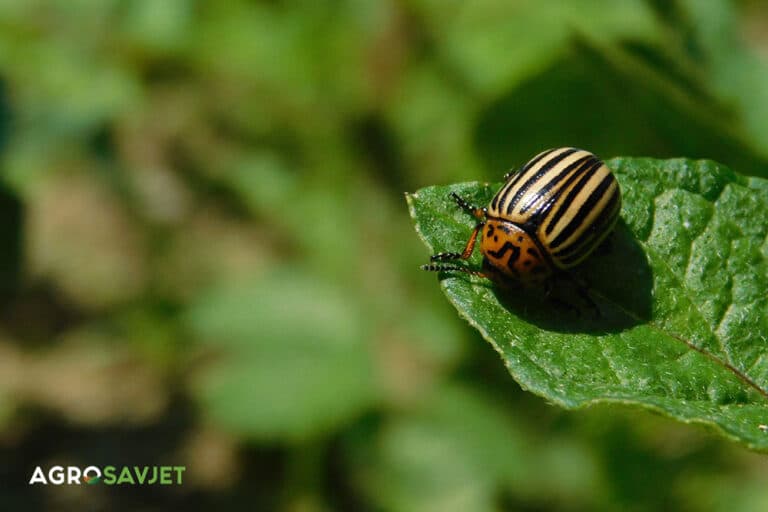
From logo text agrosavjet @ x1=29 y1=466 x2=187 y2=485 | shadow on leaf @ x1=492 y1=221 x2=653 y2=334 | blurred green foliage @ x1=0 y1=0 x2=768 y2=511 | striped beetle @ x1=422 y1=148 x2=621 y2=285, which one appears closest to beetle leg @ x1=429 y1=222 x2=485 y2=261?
striped beetle @ x1=422 y1=148 x2=621 y2=285

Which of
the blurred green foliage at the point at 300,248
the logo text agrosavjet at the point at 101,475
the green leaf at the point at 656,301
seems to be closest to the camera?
the green leaf at the point at 656,301

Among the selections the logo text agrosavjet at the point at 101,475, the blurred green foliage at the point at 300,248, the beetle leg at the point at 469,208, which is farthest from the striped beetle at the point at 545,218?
the logo text agrosavjet at the point at 101,475

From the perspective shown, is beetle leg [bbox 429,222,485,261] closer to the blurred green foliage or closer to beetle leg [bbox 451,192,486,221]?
beetle leg [bbox 451,192,486,221]

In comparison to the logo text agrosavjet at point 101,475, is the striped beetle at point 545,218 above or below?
below

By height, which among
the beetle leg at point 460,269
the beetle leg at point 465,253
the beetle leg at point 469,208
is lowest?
the beetle leg at point 460,269

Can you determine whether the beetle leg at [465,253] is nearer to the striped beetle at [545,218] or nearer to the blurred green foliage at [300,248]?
the striped beetle at [545,218]

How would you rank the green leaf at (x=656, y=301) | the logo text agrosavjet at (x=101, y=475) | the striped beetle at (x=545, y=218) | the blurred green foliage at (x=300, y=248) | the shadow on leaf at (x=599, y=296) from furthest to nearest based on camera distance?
the logo text agrosavjet at (x=101, y=475) < the blurred green foliage at (x=300, y=248) < the striped beetle at (x=545, y=218) < the shadow on leaf at (x=599, y=296) < the green leaf at (x=656, y=301)

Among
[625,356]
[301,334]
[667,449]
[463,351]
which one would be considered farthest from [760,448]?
[301,334]
